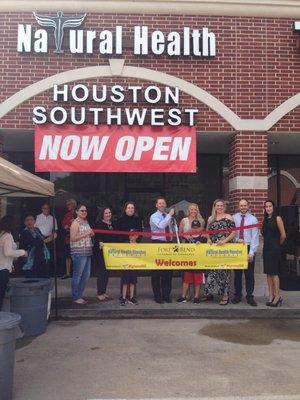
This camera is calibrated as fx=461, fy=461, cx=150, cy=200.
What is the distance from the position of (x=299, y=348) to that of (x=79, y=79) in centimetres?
643

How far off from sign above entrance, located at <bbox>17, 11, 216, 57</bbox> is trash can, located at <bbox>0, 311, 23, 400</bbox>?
6.57 m

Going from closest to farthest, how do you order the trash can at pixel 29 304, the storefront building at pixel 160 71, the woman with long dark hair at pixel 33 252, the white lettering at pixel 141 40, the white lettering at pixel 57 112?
the trash can at pixel 29 304 → the woman with long dark hair at pixel 33 252 → the white lettering at pixel 57 112 → the storefront building at pixel 160 71 → the white lettering at pixel 141 40

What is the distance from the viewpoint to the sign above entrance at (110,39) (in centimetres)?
930

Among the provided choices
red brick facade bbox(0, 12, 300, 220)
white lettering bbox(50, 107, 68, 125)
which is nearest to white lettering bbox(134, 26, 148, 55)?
red brick facade bbox(0, 12, 300, 220)

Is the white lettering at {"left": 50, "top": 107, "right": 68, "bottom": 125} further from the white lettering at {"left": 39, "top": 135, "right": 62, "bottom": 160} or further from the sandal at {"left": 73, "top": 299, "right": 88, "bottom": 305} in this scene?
the sandal at {"left": 73, "top": 299, "right": 88, "bottom": 305}

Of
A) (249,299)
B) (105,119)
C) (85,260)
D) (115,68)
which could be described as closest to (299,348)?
(249,299)

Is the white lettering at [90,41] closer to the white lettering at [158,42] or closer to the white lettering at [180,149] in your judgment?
the white lettering at [158,42]

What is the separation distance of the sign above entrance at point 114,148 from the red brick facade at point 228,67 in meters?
0.59

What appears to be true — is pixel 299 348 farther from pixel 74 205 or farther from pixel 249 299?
pixel 74 205

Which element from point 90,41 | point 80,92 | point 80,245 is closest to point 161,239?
point 80,245

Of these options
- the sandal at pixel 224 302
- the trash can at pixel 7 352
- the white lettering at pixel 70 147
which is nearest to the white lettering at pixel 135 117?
the white lettering at pixel 70 147

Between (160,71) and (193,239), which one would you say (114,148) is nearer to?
(160,71)

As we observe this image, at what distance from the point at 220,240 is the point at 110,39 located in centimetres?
461

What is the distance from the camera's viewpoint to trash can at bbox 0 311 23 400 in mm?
4133
